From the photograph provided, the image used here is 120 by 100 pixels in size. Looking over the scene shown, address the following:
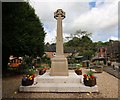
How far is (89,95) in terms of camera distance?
8.54 meters

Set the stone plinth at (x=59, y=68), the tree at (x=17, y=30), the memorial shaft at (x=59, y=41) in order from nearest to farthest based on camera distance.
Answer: the tree at (x=17, y=30)
the stone plinth at (x=59, y=68)
the memorial shaft at (x=59, y=41)

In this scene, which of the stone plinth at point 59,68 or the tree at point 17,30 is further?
the stone plinth at point 59,68

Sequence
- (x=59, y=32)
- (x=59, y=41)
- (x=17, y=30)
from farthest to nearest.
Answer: (x=17, y=30) → (x=59, y=32) → (x=59, y=41)

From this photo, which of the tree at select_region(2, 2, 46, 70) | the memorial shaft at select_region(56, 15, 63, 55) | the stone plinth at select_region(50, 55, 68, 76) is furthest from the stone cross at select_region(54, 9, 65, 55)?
the tree at select_region(2, 2, 46, 70)

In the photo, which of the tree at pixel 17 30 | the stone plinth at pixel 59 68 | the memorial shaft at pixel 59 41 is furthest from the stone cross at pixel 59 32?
the tree at pixel 17 30

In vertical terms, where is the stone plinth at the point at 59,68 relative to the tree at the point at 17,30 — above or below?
below

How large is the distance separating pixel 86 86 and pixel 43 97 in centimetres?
254

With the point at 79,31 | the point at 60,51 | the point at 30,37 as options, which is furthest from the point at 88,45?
the point at 60,51

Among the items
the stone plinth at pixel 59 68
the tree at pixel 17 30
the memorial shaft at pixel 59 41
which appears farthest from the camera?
the memorial shaft at pixel 59 41

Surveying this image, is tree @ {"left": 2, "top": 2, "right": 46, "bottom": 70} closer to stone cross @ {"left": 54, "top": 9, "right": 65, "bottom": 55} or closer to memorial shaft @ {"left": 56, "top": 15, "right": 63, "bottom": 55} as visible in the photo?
stone cross @ {"left": 54, "top": 9, "right": 65, "bottom": 55}

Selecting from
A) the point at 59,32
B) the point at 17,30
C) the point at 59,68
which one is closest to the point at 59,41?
the point at 59,32

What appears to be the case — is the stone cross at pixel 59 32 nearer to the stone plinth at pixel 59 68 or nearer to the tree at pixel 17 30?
the stone plinth at pixel 59 68

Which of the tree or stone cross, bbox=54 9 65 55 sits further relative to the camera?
stone cross, bbox=54 9 65 55

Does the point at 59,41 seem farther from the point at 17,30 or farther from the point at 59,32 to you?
the point at 17,30
